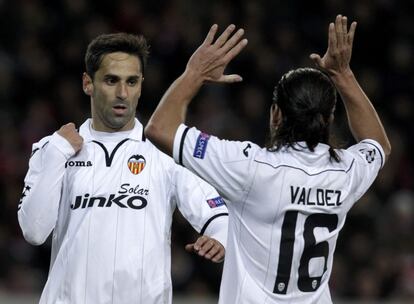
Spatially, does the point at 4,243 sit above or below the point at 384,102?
below

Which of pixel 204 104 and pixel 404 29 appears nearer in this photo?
pixel 204 104

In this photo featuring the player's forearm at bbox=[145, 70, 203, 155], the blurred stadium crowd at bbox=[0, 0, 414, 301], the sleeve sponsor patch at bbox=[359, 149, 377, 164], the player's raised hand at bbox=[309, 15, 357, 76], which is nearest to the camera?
the player's forearm at bbox=[145, 70, 203, 155]

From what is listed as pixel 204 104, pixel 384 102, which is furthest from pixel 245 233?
pixel 384 102

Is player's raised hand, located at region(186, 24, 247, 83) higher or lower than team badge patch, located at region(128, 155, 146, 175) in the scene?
higher

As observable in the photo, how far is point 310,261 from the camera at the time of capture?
4.96m

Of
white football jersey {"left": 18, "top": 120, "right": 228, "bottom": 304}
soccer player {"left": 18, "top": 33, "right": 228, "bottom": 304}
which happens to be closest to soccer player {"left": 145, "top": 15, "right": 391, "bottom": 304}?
soccer player {"left": 18, "top": 33, "right": 228, "bottom": 304}

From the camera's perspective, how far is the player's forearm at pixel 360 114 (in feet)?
17.4

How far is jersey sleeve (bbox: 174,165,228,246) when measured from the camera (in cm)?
568

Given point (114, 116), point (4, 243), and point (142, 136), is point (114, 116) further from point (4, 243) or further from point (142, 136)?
point (4, 243)

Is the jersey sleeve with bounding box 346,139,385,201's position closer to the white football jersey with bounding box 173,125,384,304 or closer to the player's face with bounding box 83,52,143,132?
the white football jersey with bounding box 173,125,384,304

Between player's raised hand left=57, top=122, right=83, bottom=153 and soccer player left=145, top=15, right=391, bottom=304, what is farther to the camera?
player's raised hand left=57, top=122, right=83, bottom=153

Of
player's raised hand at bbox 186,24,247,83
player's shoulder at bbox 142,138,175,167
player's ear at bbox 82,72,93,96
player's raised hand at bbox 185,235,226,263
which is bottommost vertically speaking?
player's raised hand at bbox 185,235,226,263

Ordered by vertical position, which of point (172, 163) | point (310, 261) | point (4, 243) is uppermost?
point (172, 163)

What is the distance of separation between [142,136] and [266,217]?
3.96ft
